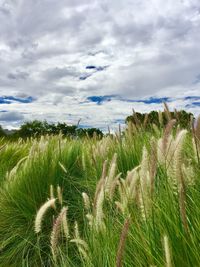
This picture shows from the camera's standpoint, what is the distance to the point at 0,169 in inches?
280

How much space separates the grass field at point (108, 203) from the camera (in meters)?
1.98

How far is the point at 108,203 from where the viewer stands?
11.5 feet

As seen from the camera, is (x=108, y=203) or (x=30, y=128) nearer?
(x=108, y=203)

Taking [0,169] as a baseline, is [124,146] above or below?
above

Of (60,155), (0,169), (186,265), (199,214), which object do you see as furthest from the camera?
(0,169)

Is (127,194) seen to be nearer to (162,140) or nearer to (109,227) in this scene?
(109,227)

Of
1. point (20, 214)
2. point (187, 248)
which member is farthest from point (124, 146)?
point (187, 248)

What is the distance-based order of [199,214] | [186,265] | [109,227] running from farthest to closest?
[109,227], [199,214], [186,265]

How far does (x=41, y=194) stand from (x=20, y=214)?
1.23 feet

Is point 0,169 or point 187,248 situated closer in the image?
point 187,248

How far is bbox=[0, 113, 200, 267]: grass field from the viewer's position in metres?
1.98

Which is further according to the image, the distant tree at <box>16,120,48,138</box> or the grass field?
the distant tree at <box>16,120,48,138</box>

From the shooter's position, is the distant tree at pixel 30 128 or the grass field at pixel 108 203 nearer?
the grass field at pixel 108 203

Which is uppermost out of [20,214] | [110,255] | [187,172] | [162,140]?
[162,140]
